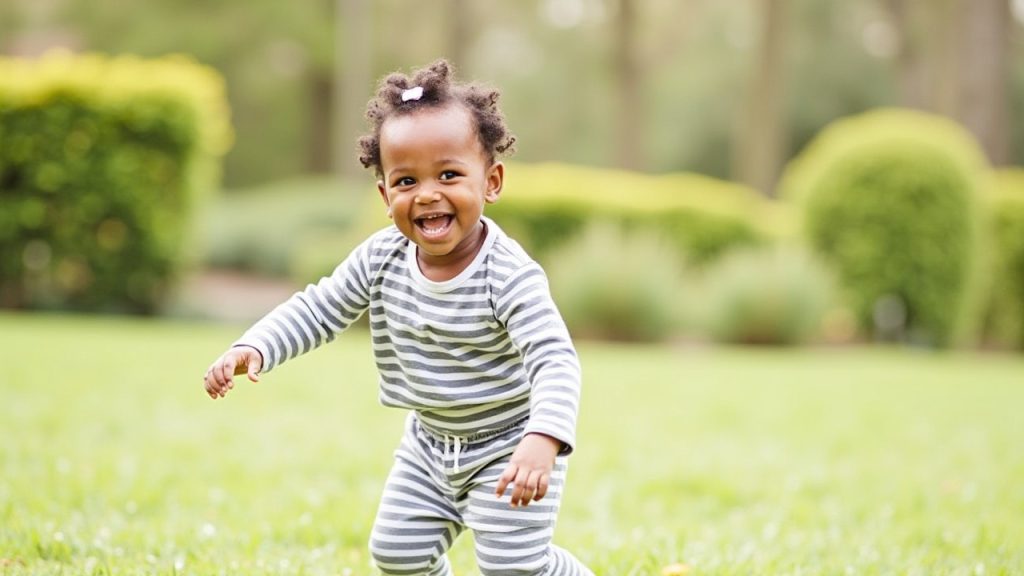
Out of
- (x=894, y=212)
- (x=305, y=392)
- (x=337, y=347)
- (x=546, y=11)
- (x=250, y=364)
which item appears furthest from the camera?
(x=546, y=11)

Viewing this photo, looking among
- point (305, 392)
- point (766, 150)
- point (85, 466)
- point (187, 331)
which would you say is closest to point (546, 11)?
point (766, 150)

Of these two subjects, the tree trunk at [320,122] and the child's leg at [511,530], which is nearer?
the child's leg at [511,530]

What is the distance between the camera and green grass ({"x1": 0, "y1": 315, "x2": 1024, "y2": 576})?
3293 mm

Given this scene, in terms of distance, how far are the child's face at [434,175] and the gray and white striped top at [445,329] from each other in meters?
0.12

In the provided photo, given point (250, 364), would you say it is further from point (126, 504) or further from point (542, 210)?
point (542, 210)

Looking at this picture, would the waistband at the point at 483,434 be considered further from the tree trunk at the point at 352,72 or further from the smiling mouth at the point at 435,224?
the tree trunk at the point at 352,72

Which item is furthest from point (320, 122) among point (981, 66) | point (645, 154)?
point (981, 66)

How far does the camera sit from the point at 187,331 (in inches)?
444

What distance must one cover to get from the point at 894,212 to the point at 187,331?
28.0 feet

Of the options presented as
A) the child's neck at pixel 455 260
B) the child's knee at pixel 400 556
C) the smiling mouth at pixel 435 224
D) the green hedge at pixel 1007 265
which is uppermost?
the green hedge at pixel 1007 265

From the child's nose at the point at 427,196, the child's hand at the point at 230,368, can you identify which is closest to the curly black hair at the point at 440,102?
the child's nose at the point at 427,196

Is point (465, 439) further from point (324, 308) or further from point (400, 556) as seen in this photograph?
point (324, 308)

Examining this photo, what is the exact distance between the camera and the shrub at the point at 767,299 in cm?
1213

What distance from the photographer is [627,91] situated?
24469 millimetres
